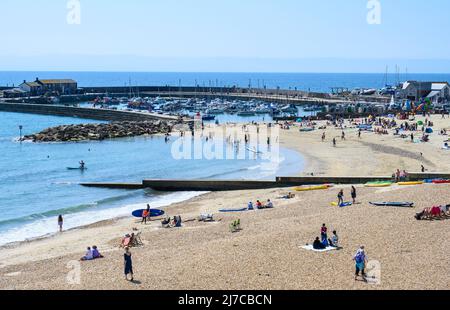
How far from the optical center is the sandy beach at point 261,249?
16797mm

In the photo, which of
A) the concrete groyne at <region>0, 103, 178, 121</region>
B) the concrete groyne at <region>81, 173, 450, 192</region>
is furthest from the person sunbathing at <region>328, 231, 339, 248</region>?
the concrete groyne at <region>0, 103, 178, 121</region>

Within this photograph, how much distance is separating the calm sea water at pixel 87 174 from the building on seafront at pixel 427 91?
142 ft

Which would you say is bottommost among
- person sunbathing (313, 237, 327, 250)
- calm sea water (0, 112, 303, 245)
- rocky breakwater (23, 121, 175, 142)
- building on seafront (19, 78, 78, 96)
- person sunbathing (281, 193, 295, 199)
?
calm sea water (0, 112, 303, 245)

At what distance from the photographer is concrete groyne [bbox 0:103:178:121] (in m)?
84.6

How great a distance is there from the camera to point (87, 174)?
43.4 meters

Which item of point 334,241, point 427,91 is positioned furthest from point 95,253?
point 427,91

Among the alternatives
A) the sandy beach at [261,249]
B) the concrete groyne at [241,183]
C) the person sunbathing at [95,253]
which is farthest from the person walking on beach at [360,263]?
the concrete groyne at [241,183]

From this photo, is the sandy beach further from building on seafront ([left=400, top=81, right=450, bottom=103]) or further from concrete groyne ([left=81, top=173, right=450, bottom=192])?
building on seafront ([left=400, top=81, right=450, bottom=103])

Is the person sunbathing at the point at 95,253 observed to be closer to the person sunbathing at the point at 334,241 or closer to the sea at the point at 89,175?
the sea at the point at 89,175

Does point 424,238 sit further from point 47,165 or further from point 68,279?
point 47,165

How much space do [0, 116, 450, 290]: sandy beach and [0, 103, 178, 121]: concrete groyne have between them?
52.9m

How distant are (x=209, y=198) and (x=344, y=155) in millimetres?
16993

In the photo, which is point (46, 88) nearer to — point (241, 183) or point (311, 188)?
point (241, 183)
